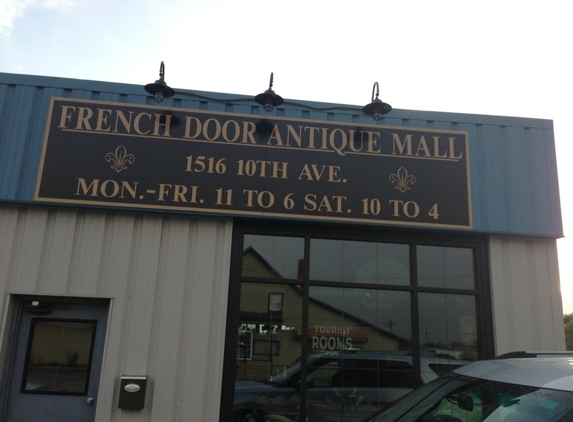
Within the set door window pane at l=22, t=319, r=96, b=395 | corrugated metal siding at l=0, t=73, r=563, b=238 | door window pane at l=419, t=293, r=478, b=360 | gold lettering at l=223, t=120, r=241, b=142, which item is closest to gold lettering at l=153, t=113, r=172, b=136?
corrugated metal siding at l=0, t=73, r=563, b=238

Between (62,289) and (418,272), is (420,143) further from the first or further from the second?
(62,289)

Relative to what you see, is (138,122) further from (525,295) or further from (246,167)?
(525,295)

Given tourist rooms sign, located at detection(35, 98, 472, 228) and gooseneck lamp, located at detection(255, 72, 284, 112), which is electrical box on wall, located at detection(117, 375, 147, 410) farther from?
gooseneck lamp, located at detection(255, 72, 284, 112)

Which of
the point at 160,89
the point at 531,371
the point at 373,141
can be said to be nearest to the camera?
the point at 531,371

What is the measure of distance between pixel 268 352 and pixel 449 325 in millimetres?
2208

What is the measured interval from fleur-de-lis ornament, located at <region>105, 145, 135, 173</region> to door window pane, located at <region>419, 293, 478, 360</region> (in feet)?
12.7

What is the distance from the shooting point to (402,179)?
7.02 meters

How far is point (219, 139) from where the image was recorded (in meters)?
6.91

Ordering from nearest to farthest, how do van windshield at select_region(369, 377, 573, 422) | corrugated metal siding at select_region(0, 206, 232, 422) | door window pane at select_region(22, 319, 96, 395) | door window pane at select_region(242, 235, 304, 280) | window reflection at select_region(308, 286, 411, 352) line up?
van windshield at select_region(369, 377, 573, 422), corrugated metal siding at select_region(0, 206, 232, 422), door window pane at select_region(22, 319, 96, 395), window reflection at select_region(308, 286, 411, 352), door window pane at select_region(242, 235, 304, 280)

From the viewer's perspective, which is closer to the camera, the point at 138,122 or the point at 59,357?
the point at 59,357

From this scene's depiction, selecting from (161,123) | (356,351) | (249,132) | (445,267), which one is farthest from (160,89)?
(445,267)

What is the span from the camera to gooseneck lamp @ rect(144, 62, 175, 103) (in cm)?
667

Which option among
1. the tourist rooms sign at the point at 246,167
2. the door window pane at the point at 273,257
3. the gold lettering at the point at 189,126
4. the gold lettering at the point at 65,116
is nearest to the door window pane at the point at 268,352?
the door window pane at the point at 273,257

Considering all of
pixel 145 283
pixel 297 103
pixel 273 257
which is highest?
pixel 297 103
